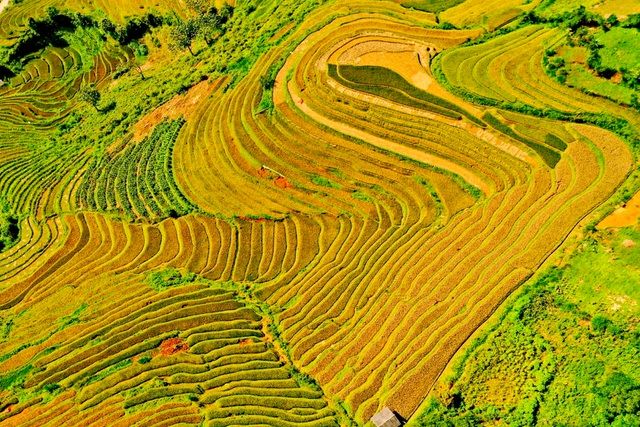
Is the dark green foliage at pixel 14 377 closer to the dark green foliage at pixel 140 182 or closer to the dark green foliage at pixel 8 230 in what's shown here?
the dark green foliage at pixel 140 182

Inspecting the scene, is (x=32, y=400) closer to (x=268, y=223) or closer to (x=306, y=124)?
(x=268, y=223)

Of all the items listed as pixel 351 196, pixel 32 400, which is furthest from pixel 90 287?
pixel 351 196

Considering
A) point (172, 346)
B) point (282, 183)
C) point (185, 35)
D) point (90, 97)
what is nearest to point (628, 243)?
point (282, 183)

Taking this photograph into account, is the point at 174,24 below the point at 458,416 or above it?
above

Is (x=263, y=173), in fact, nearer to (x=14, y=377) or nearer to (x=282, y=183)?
(x=282, y=183)

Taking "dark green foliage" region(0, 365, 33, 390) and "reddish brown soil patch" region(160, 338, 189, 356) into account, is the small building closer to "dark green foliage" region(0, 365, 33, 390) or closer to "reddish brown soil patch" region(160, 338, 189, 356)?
"reddish brown soil patch" region(160, 338, 189, 356)

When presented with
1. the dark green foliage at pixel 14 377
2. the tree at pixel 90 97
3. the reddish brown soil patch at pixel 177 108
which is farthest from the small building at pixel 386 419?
the tree at pixel 90 97
